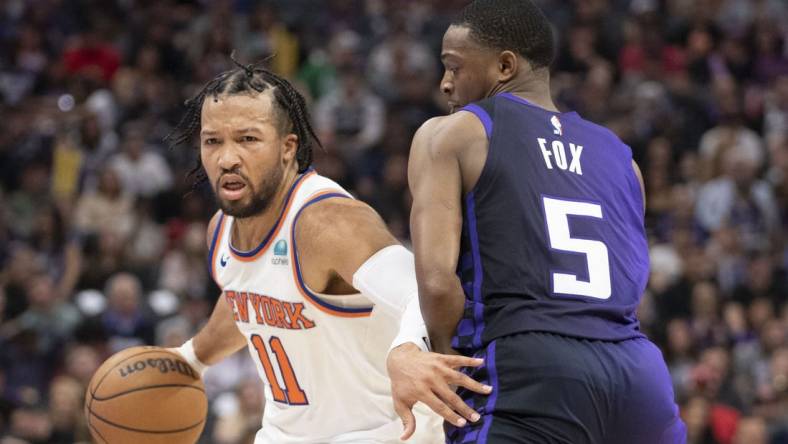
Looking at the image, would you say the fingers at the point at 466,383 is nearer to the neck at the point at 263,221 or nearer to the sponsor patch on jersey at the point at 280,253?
the sponsor patch on jersey at the point at 280,253

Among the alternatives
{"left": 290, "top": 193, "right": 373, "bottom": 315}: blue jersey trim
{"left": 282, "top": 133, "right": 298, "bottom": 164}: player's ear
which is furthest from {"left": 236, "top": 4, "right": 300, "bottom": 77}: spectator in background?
{"left": 290, "top": 193, "right": 373, "bottom": 315}: blue jersey trim

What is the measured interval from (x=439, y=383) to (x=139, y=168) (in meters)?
8.48

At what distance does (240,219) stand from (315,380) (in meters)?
0.65

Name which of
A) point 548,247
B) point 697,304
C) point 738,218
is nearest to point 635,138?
point 738,218

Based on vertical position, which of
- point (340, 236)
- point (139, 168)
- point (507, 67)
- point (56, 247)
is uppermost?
point (507, 67)

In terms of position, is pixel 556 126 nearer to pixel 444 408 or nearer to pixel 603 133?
pixel 603 133

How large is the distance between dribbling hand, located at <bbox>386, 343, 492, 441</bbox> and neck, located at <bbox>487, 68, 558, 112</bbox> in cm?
82

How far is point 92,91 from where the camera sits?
476 inches

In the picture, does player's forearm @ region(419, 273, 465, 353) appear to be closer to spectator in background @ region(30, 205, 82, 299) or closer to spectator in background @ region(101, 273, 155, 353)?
spectator in background @ region(101, 273, 155, 353)

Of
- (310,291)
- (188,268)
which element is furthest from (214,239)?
(188,268)

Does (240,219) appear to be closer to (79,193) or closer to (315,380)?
(315,380)

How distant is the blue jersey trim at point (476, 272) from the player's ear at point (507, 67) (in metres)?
0.41

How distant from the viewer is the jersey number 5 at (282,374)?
4.14 m

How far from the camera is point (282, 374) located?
4.18 meters
